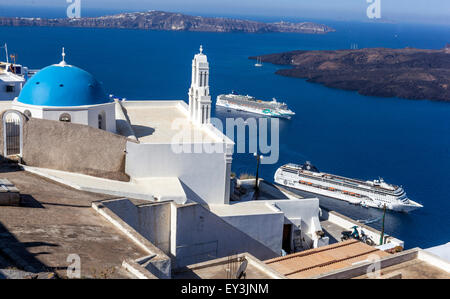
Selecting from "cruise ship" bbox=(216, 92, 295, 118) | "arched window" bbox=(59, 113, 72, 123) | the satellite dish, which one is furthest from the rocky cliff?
the satellite dish

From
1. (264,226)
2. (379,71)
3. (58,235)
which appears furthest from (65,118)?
(379,71)

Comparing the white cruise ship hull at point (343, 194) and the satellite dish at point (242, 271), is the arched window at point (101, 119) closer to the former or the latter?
the satellite dish at point (242, 271)

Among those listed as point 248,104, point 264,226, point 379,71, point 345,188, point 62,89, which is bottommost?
point 345,188

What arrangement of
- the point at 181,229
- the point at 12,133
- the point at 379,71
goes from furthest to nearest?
the point at 379,71
the point at 12,133
the point at 181,229

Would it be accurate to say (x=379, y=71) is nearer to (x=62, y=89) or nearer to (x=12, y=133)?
(x=62, y=89)

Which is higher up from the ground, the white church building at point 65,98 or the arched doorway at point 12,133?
the white church building at point 65,98

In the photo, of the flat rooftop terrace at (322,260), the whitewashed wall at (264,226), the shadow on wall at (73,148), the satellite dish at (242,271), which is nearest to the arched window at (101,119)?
the shadow on wall at (73,148)
